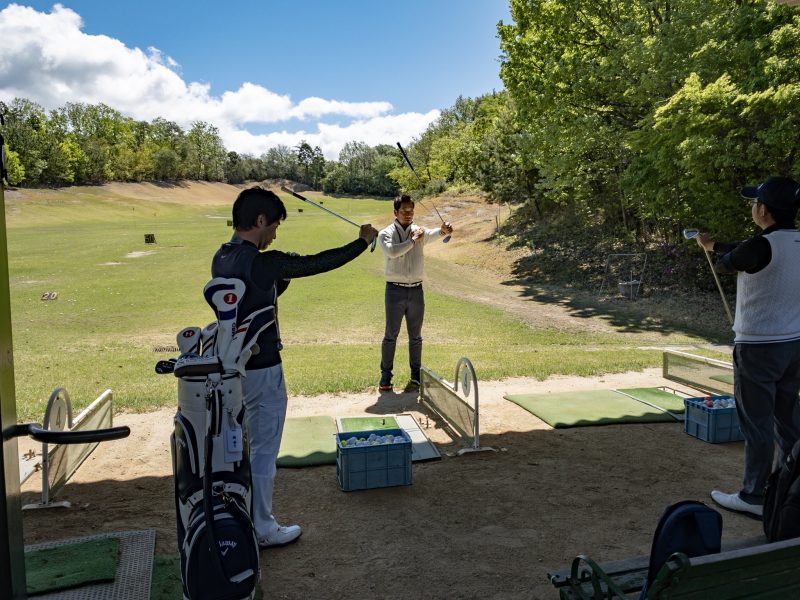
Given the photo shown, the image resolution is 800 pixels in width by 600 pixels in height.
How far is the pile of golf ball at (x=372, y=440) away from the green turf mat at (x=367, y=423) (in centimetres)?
126

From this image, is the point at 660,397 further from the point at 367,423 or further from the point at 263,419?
the point at 263,419

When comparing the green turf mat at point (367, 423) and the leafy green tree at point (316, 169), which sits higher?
the leafy green tree at point (316, 169)

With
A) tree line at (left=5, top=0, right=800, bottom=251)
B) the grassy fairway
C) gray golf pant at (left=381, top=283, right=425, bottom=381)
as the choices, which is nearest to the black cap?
gray golf pant at (left=381, top=283, right=425, bottom=381)

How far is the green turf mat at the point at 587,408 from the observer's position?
6.73 meters

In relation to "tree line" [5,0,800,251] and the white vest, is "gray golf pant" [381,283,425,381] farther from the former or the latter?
"tree line" [5,0,800,251]

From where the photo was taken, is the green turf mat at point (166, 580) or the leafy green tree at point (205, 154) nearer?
the green turf mat at point (166, 580)

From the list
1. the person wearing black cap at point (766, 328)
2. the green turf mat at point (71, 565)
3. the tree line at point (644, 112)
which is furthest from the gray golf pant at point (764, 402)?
the tree line at point (644, 112)

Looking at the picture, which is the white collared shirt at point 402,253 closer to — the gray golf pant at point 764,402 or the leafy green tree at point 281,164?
the gray golf pant at point 764,402

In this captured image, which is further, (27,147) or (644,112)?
(27,147)

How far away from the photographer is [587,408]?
719 cm

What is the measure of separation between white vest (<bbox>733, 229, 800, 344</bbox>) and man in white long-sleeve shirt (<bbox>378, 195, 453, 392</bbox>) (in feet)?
12.1

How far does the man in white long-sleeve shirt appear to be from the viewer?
24.1ft

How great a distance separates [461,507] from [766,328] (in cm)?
246

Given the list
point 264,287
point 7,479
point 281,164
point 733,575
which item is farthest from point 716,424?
point 281,164
